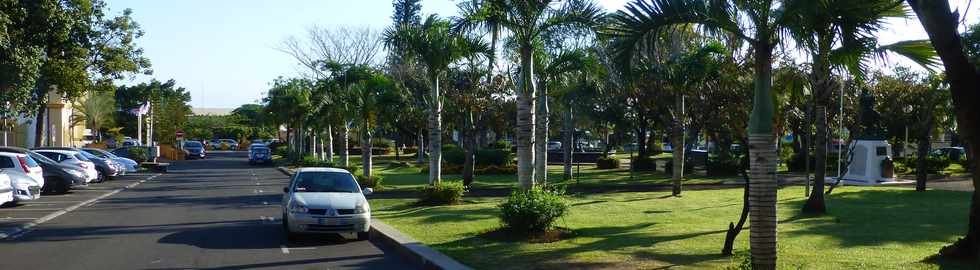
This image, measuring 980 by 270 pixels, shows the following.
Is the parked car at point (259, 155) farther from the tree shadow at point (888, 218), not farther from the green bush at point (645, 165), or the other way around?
the tree shadow at point (888, 218)

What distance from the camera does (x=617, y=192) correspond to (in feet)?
85.0

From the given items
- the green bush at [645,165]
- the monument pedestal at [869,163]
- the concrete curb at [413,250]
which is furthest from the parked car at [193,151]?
the concrete curb at [413,250]

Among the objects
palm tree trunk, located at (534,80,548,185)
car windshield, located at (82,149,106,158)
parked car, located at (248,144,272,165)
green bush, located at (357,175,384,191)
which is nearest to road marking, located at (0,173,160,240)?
green bush, located at (357,175,384,191)

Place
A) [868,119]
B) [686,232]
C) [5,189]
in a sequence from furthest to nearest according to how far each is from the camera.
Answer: [868,119]
[5,189]
[686,232]

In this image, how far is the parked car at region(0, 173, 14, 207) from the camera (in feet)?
59.6

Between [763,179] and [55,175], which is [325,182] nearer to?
[763,179]

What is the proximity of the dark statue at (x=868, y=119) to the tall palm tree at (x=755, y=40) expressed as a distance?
88.8 ft

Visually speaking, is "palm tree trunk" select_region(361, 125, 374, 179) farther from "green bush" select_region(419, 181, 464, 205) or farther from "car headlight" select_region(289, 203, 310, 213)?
"car headlight" select_region(289, 203, 310, 213)

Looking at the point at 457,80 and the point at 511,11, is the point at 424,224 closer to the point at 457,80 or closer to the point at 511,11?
the point at 511,11

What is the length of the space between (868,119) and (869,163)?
404 inches

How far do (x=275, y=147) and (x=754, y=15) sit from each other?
86758mm

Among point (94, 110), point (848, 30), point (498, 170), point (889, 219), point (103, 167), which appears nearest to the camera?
point (848, 30)

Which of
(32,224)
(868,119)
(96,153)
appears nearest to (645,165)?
(868,119)

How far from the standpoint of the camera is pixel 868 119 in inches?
1603
